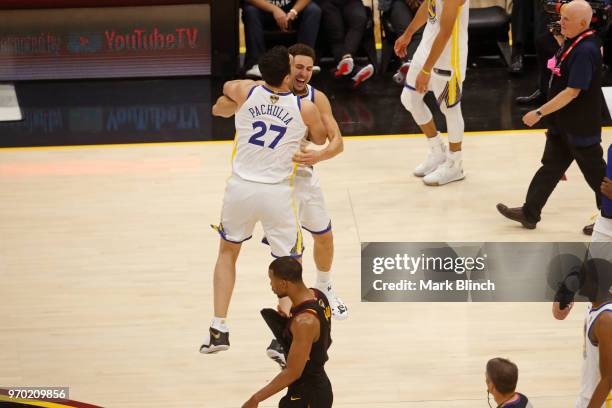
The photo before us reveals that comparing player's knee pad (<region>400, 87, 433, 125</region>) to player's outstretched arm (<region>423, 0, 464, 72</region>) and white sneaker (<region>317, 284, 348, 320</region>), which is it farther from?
white sneaker (<region>317, 284, 348, 320</region>)

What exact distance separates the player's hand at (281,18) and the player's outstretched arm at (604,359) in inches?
263

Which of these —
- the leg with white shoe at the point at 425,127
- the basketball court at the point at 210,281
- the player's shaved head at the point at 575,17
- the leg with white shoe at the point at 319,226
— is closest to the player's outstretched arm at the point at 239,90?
the leg with white shoe at the point at 319,226

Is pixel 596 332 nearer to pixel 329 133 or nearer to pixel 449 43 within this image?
pixel 329 133

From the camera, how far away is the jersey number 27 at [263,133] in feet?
18.1

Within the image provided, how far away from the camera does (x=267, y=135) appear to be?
553cm

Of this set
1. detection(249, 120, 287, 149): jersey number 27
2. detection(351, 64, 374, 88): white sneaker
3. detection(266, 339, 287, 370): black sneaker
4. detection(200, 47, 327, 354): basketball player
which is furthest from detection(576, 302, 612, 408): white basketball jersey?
detection(351, 64, 374, 88): white sneaker

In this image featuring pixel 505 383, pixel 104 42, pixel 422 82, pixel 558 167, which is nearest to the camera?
pixel 505 383

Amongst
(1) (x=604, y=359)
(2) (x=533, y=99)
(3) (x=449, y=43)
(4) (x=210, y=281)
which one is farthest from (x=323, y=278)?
(2) (x=533, y=99)

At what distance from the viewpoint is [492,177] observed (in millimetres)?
8414

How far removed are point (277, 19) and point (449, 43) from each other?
10.1 ft

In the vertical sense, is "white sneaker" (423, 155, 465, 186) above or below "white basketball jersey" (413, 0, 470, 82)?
below

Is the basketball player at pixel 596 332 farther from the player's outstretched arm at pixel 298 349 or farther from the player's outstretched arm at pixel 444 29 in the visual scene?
the player's outstretched arm at pixel 444 29

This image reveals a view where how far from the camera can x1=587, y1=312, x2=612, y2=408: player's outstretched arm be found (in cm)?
441

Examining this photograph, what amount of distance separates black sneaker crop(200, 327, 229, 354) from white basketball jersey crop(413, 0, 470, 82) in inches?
126
